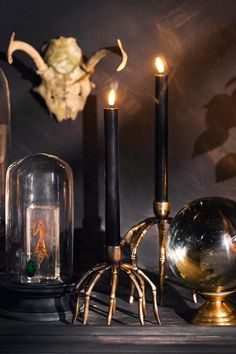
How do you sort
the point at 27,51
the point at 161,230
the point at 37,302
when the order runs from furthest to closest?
the point at 27,51 < the point at 161,230 < the point at 37,302

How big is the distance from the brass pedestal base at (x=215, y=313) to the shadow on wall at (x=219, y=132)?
0.41 metres

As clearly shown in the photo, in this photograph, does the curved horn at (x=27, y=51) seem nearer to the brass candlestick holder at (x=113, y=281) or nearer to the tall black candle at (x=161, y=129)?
the tall black candle at (x=161, y=129)

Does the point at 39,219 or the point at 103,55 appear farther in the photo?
the point at 103,55

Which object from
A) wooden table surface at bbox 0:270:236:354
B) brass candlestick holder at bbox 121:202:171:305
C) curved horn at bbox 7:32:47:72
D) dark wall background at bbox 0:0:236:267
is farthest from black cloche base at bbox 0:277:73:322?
curved horn at bbox 7:32:47:72

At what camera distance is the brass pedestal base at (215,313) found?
6.01 feet

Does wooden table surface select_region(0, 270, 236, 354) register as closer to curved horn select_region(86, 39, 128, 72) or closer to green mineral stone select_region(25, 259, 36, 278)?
green mineral stone select_region(25, 259, 36, 278)

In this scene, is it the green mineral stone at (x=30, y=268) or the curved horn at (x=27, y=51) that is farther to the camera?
the curved horn at (x=27, y=51)

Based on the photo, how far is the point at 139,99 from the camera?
7.19 ft

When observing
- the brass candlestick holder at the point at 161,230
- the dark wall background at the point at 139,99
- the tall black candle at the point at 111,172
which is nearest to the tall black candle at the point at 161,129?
the brass candlestick holder at the point at 161,230

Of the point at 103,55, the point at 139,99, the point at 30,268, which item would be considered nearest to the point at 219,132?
the point at 139,99

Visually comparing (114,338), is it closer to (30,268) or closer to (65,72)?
(30,268)

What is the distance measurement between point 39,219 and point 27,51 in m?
0.35

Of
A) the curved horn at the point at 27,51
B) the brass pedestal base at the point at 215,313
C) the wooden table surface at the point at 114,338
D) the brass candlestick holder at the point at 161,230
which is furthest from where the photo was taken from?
the curved horn at the point at 27,51

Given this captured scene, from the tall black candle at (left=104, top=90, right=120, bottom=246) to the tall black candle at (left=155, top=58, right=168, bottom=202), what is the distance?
12 centimetres
